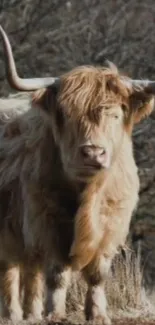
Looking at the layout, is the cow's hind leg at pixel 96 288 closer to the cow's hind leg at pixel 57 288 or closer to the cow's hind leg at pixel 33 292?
the cow's hind leg at pixel 57 288

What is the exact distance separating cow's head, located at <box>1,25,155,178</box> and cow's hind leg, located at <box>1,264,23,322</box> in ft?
5.64

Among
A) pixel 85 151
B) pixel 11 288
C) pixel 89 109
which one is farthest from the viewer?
pixel 11 288

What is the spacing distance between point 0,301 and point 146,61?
563 cm

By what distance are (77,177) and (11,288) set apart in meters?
1.90

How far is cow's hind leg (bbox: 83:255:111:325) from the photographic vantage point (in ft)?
26.3

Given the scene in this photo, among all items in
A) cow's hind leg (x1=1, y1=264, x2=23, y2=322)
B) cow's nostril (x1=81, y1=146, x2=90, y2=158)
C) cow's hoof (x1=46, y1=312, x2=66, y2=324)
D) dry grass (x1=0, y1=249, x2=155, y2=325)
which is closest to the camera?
cow's nostril (x1=81, y1=146, x2=90, y2=158)

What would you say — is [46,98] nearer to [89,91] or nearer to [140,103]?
[89,91]

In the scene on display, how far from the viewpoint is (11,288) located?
941 centimetres

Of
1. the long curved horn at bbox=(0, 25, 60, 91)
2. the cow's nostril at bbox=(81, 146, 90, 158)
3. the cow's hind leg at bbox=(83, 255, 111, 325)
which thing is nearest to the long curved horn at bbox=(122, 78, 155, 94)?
the long curved horn at bbox=(0, 25, 60, 91)

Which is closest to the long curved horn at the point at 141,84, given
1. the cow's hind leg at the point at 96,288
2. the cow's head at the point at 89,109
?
the cow's head at the point at 89,109

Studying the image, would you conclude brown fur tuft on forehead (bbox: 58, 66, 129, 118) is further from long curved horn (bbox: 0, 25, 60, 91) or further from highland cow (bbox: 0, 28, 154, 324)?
long curved horn (bbox: 0, 25, 60, 91)

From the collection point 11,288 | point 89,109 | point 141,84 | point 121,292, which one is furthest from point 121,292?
point 89,109

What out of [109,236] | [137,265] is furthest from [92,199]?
[137,265]

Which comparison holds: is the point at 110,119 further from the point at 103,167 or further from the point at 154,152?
the point at 154,152
